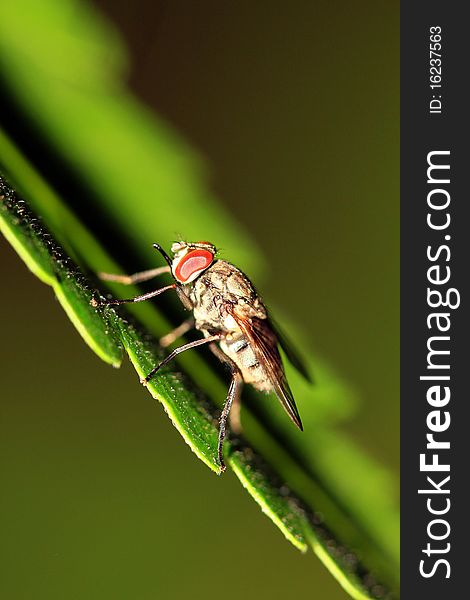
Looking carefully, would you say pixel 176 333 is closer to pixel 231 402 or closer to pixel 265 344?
pixel 231 402

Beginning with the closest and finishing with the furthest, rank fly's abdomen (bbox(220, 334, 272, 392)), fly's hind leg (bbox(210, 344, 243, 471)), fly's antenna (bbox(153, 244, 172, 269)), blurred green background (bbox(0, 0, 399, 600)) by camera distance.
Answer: blurred green background (bbox(0, 0, 399, 600)) < fly's hind leg (bbox(210, 344, 243, 471)) < fly's antenna (bbox(153, 244, 172, 269)) < fly's abdomen (bbox(220, 334, 272, 392))

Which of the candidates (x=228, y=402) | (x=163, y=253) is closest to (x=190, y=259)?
(x=163, y=253)

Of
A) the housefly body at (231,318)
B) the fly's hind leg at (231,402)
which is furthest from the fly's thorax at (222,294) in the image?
the fly's hind leg at (231,402)

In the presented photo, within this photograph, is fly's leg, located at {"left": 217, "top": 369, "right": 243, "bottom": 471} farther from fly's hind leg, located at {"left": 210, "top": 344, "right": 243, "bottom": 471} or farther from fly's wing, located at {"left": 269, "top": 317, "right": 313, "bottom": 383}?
fly's wing, located at {"left": 269, "top": 317, "right": 313, "bottom": 383}

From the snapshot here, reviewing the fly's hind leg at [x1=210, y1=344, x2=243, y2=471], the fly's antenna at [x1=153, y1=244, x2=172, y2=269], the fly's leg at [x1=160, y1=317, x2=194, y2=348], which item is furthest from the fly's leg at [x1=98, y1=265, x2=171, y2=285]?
the fly's hind leg at [x1=210, y1=344, x2=243, y2=471]

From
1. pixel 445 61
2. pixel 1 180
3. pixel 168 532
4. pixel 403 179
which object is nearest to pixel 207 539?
pixel 168 532
